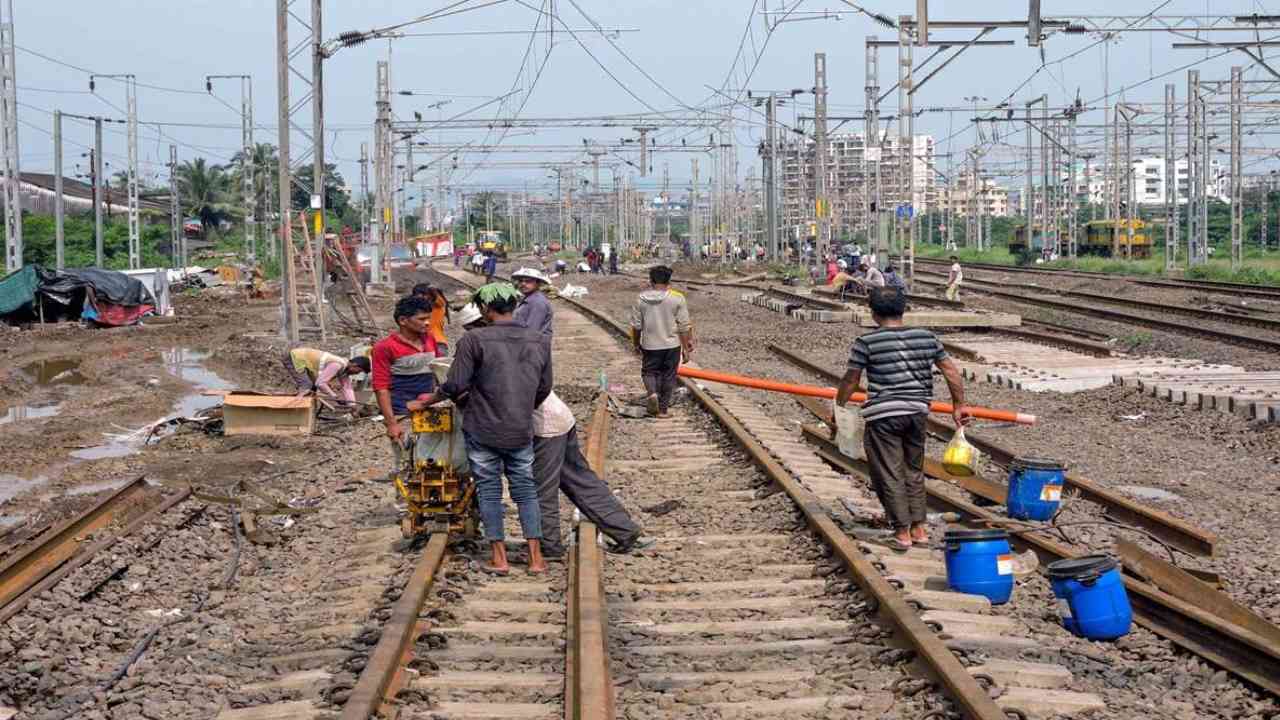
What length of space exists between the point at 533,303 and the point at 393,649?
5.44 meters

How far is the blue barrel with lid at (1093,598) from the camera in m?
7.02

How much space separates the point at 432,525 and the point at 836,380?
39.2 feet

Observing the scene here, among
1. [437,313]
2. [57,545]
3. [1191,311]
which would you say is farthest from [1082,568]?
[1191,311]

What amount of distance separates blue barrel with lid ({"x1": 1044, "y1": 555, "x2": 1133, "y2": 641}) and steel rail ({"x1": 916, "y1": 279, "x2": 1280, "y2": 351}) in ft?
58.7

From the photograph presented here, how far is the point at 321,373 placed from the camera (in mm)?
16688

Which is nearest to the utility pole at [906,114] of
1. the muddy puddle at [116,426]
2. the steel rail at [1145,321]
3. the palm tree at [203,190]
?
the steel rail at [1145,321]

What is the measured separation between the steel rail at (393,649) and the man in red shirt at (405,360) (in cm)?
148

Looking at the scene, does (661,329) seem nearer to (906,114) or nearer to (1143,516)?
(1143,516)

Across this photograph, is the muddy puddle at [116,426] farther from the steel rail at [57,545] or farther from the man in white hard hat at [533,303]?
the man in white hard hat at [533,303]

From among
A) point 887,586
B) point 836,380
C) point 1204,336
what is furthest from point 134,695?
point 1204,336

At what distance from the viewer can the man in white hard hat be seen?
11.4 metres

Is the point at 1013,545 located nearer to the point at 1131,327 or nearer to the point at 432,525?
the point at 432,525

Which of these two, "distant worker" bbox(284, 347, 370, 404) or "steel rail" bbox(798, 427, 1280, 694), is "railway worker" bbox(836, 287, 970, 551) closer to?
"steel rail" bbox(798, 427, 1280, 694)

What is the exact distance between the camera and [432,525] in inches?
357
